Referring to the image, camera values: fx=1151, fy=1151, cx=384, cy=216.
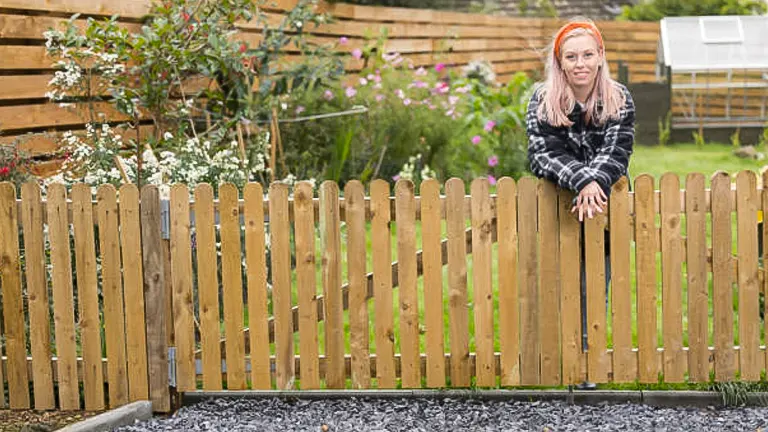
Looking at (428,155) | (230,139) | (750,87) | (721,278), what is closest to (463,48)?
(750,87)

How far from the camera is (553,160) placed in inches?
193

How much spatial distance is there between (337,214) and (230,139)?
11.9 ft

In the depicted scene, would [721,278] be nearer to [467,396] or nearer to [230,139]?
[467,396]

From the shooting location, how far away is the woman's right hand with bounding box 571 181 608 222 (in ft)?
15.6

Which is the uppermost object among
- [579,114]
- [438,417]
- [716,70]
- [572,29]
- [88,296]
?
[716,70]

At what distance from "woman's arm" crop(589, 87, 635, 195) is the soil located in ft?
8.07

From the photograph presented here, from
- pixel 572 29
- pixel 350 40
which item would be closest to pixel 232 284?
pixel 572 29

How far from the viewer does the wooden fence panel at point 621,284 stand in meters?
4.91

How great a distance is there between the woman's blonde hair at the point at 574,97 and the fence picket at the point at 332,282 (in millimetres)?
991

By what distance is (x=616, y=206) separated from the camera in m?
4.91

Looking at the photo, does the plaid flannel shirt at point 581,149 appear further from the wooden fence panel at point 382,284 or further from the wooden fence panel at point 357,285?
the wooden fence panel at point 357,285

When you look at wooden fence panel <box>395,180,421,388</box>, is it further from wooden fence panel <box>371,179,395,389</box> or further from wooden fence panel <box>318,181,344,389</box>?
wooden fence panel <box>318,181,344,389</box>

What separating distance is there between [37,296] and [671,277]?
2.79 meters

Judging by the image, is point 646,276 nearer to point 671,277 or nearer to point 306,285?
point 671,277
